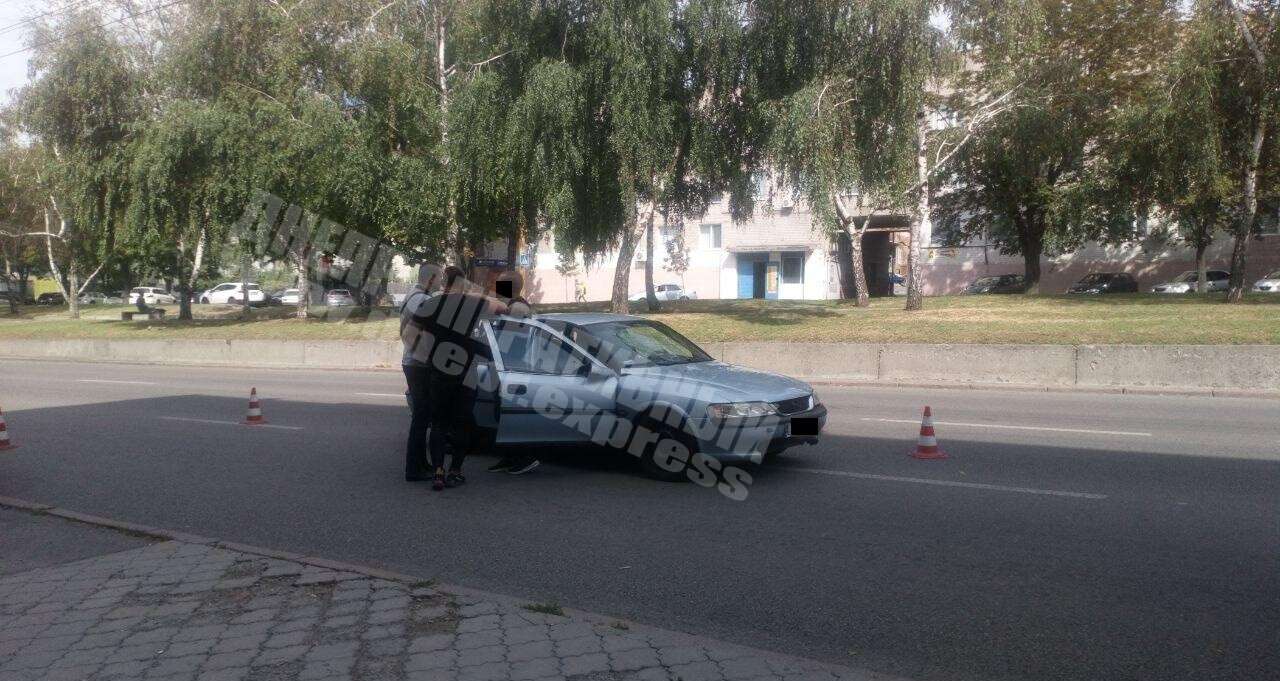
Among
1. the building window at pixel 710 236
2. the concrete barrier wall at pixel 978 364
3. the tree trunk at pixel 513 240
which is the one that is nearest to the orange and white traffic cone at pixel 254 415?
the concrete barrier wall at pixel 978 364

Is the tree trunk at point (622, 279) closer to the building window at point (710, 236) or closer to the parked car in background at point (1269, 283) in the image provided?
the parked car in background at point (1269, 283)

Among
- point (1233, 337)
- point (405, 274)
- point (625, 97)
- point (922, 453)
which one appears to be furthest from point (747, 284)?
point (922, 453)

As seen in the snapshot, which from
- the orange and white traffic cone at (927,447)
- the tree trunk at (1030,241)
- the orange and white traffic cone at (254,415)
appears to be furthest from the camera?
the tree trunk at (1030,241)

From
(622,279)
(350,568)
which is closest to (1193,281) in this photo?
(622,279)

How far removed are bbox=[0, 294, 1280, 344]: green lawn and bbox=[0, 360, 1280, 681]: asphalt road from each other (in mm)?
5959

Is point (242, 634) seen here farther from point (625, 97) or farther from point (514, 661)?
point (625, 97)

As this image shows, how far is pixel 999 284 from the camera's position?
46.5 metres

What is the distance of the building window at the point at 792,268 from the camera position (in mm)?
53312

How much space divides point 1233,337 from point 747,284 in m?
38.6

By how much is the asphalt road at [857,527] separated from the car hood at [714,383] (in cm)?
79

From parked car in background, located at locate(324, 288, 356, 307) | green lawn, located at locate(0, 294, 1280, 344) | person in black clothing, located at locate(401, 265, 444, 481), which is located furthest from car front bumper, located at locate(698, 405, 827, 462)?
parked car in background, located at locate(324, 288, 356, 307)

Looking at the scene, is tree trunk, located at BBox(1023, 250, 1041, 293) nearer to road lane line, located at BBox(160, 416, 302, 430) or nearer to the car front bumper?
road lane line, located at BBox(160, 416, 302, 430)

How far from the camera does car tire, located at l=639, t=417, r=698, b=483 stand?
8.05m

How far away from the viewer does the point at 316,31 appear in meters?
29.5
